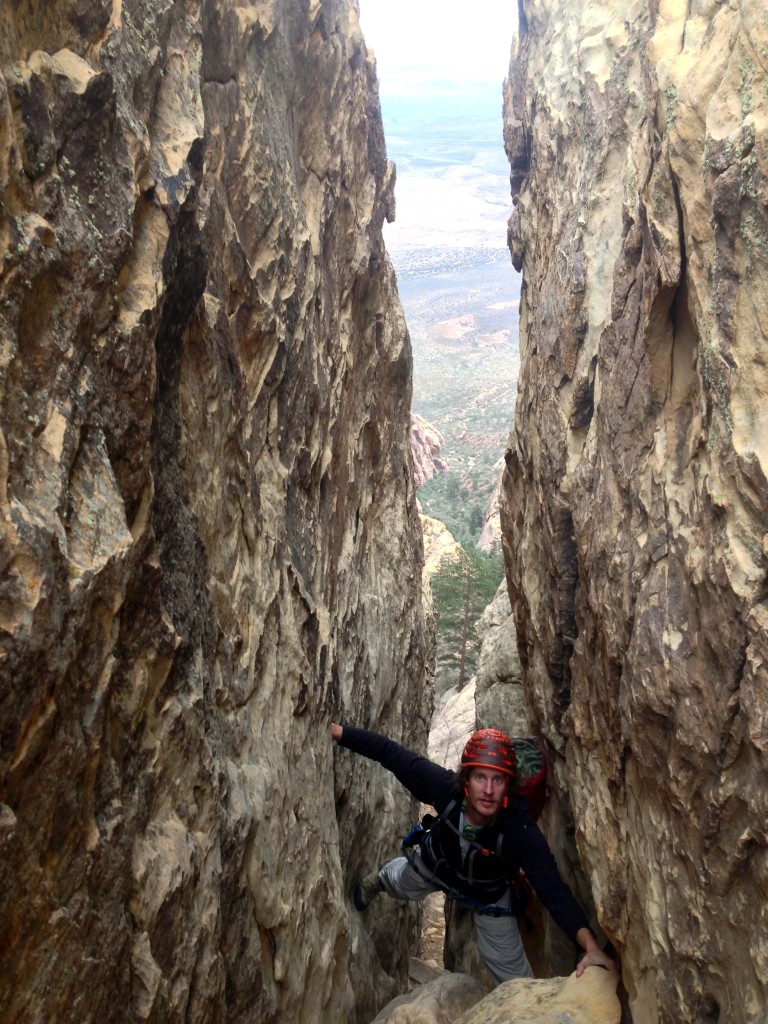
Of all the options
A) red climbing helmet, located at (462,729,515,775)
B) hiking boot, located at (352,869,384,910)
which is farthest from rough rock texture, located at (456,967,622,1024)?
hiking boot, located at (352,869,384,910)

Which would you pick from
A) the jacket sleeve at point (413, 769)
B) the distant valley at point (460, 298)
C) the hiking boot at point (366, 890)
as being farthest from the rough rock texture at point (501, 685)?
the distant valley at point (460, 298)

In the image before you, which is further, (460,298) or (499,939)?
(460,298)

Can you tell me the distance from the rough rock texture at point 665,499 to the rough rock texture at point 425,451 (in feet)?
174

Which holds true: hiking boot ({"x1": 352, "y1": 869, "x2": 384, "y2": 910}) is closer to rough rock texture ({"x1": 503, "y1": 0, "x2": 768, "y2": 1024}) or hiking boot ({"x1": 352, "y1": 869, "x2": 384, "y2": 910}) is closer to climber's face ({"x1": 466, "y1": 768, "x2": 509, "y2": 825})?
rough rock texture ({"x1": 503, "y1": 0, "x2": 768, "y2": 1024})

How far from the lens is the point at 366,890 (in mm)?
9031

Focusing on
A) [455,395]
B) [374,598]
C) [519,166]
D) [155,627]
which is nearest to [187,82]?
[155,627]

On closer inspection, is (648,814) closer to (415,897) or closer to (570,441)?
(415,897)

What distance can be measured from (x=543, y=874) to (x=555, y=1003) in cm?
89

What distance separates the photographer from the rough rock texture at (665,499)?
4.68 meters

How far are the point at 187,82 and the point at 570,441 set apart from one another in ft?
16.7

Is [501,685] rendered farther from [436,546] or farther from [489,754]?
[436,546]

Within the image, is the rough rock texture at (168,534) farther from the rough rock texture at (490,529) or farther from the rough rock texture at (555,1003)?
the rough rock texture at (490,529)

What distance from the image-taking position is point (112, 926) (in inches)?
158

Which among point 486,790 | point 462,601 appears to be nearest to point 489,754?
point 486,790
